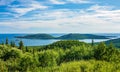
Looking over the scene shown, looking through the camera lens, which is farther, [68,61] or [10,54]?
[10,54]

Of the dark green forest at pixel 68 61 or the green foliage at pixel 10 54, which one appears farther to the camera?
the green foliage at pixel 10 54

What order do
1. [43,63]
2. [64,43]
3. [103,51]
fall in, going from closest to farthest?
1. [103,51]
2. [43,63]
3. [64,43]

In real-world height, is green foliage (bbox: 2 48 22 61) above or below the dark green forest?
below

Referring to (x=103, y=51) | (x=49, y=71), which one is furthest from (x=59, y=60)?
(x=49, y=71)

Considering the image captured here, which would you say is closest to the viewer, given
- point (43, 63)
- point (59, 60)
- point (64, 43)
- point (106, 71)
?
point (106, 71)

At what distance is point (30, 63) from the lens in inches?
2258

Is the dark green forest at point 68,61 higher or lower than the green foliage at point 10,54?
higher

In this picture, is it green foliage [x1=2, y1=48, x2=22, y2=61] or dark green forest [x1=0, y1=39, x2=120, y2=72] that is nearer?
dark green forest [x1=0, y1=39, x2=120, y2=72]

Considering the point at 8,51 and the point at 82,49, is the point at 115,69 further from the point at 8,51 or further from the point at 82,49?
the point at 8,51

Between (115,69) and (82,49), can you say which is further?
(82,49)

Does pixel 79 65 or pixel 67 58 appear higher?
pixel 79 65

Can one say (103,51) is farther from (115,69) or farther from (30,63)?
(115,69)

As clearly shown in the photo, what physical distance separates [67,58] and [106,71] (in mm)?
65538

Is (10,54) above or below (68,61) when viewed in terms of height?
above
